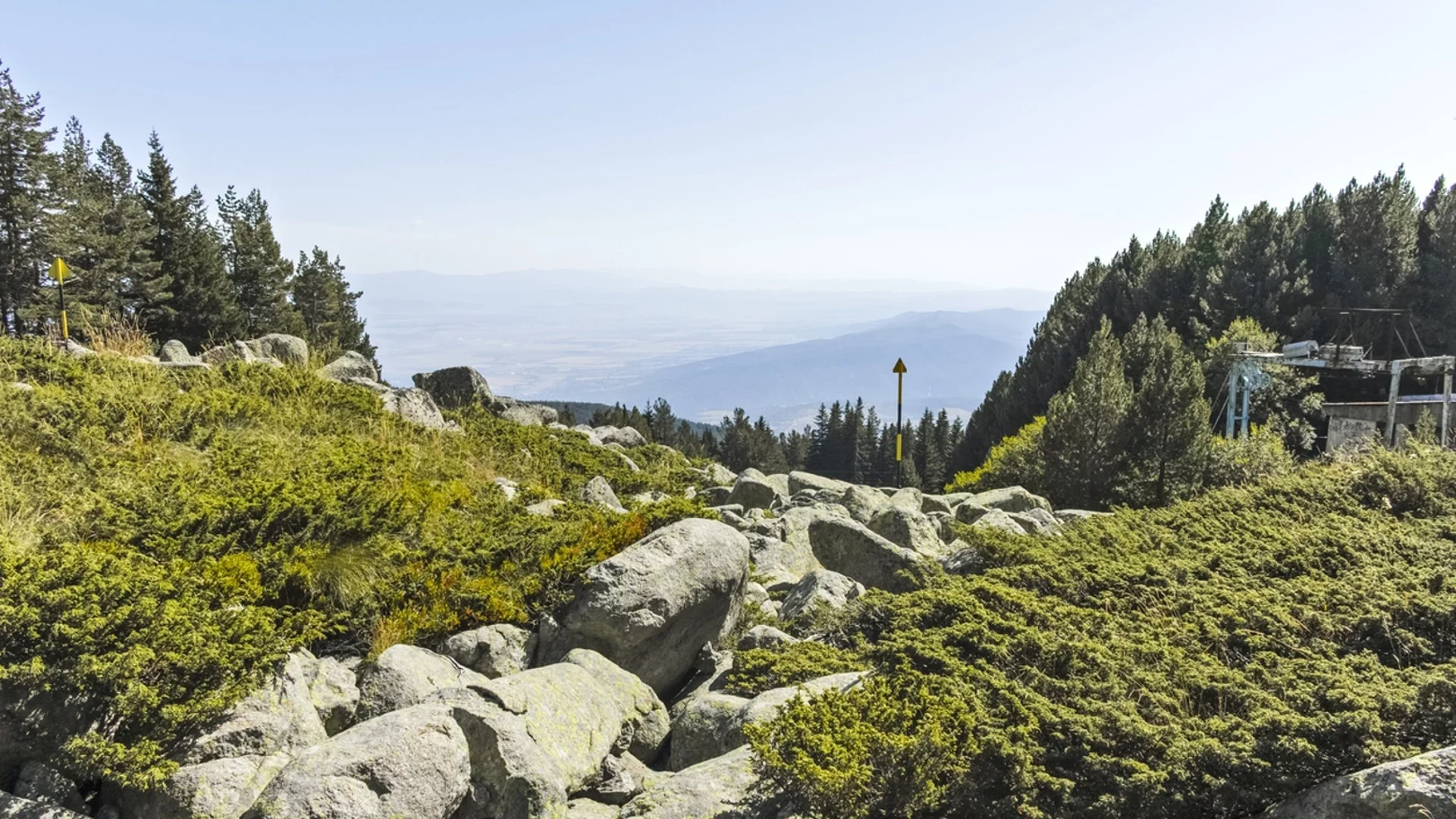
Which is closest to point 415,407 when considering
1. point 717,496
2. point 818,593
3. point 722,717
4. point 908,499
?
point 717,496

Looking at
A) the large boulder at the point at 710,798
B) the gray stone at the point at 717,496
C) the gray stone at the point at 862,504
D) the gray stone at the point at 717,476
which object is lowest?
the gray stone at the point at 717,476

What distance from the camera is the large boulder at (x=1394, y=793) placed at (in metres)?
3.22

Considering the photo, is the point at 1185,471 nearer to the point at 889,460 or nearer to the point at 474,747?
the point at 474,747

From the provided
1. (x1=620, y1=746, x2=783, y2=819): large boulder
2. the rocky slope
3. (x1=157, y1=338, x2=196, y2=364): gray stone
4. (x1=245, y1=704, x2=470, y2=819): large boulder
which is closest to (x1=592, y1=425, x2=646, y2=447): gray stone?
(x1=157, y1=338, x2=196, y2=364): gray stone

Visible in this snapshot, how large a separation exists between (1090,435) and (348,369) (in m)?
17.2

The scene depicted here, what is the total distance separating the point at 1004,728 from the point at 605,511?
560 cm

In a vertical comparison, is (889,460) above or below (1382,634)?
below

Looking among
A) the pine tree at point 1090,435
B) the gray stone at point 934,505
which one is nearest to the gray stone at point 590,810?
the gray stone at point 934,505

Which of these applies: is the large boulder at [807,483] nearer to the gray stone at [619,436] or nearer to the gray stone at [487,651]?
the gray stone at [619,436]

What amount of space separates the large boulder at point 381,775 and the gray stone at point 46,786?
973mm

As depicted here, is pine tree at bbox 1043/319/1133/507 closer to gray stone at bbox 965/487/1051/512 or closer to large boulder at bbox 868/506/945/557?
gray stone at bbox 965/487/1051/512

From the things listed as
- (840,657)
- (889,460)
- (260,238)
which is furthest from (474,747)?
(889,460)

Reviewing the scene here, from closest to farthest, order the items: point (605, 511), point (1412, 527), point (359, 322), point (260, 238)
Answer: point (1412, 527) → point (605, 511) → point (260, 238) → point (359, 322)

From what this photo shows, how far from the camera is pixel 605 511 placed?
9078 millimetres
